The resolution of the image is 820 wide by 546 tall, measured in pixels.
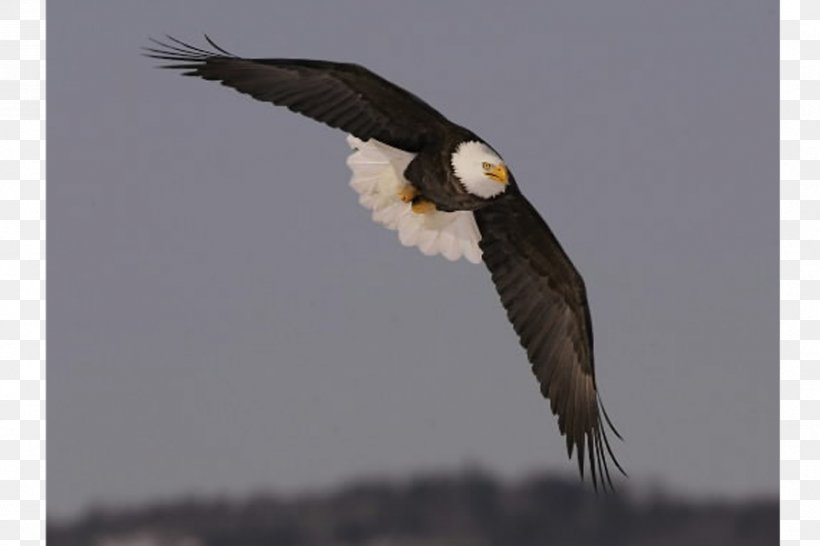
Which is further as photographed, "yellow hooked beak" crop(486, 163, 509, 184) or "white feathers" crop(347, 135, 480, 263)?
"white feathers" crop(347, 135, 480, 263)

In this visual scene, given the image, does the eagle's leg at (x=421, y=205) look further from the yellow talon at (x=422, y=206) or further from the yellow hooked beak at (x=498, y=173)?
the yellow hooked beak at (x=498, y=173)

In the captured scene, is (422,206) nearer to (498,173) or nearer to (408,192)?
(408,192)

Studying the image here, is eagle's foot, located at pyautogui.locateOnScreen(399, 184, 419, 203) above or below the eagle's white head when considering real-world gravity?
below

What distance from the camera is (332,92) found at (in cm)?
650

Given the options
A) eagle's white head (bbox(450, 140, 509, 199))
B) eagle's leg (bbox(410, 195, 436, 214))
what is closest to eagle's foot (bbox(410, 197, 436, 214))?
eagle's leg (bbox(410, 195, 436, 214))

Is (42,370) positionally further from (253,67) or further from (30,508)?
(253,67)

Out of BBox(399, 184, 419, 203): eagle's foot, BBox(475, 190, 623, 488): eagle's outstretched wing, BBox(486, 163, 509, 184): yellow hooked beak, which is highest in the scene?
BBox(486, 163, 509, 184): yellow hooked beak

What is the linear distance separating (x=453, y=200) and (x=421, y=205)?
1.30ft

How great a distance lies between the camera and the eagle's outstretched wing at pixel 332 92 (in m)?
6.37

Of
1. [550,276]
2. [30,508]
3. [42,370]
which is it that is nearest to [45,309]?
[42,370]

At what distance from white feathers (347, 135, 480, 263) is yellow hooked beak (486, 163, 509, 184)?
452mm

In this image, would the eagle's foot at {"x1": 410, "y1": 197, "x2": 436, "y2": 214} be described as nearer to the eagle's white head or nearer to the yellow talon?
the yellow talon

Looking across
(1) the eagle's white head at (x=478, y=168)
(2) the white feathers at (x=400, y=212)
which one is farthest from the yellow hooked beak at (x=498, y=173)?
(2) the white feathers at (x=400, y=212)

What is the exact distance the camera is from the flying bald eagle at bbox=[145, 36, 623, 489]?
6.44 metres
